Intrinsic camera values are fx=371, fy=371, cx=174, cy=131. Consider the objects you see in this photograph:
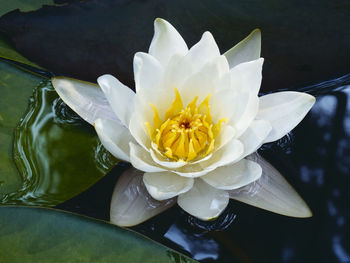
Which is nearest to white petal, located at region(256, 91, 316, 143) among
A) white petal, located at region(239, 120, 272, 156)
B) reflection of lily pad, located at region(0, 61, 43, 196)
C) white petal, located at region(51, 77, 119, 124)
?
white petal, located at region(239, 120, 272, 156)

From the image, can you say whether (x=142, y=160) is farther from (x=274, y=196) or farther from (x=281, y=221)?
(x=281, y=221)

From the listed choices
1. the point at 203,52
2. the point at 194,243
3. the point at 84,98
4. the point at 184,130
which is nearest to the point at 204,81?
the point at 203,52

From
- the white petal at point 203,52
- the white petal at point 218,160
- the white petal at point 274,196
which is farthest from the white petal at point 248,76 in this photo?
the white petal at point 274,196

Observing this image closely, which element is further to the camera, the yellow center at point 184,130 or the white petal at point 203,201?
the yellow center at point 184,130

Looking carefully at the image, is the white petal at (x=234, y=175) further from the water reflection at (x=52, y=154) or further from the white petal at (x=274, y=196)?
the water reflection at (x=52, y=154)

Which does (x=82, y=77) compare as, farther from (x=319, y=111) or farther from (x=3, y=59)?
(x=319, y=111)

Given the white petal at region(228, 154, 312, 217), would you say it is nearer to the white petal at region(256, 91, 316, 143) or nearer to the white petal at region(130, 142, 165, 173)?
the white petal at region(256, 91, 316, 143)

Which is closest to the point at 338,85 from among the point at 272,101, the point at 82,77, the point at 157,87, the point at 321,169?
the point at 321,169
